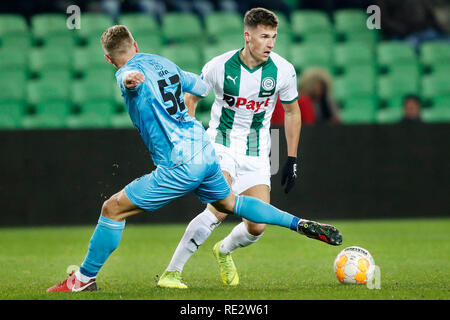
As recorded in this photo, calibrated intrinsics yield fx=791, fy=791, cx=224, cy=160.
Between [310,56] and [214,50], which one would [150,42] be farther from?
[310,56]

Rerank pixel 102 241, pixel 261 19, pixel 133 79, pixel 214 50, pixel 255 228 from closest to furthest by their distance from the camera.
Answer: pixel 133 79, pixel 102 241, pixel 261 19, pixel 255 228, pixel 214 50

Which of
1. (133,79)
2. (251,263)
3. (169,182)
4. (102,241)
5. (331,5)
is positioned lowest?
(251,263)

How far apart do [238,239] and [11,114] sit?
19.4 ft

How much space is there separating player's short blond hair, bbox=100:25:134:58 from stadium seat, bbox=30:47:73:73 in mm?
6662

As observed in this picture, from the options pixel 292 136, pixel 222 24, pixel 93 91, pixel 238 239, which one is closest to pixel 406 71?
pixel 222 24

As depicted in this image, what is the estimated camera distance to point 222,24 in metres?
12.1

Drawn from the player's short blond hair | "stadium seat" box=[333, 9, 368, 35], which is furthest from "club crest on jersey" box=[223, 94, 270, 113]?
"stadium seat" box=[333, 9, 368, 35]

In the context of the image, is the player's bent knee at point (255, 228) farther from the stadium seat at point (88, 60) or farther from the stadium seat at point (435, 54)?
the stadium seat at point (435, 54)

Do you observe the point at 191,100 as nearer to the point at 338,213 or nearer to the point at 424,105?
the point at 338,213

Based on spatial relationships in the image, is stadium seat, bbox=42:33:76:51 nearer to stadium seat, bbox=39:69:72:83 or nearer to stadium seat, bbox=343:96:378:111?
stadium seat, bbox=39:69:72:83

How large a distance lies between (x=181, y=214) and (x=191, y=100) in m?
4.57

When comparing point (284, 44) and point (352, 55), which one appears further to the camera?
point (352, 55)

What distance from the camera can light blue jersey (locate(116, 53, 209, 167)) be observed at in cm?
508

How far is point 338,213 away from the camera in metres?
10.5
